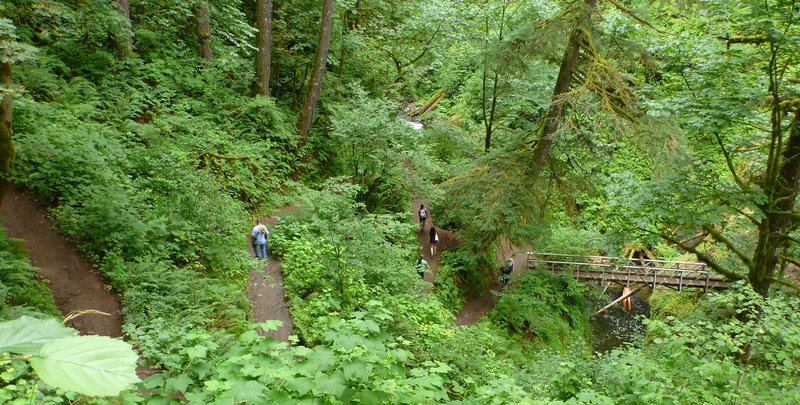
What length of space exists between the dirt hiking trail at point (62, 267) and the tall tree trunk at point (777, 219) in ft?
34.9

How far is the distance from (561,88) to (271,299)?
9.36 metres

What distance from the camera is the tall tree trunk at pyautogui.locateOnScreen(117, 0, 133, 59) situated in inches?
405

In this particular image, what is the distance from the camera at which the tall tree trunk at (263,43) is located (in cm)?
1384

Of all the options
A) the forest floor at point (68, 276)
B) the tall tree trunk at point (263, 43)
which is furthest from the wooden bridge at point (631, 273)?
the tall tree trunk at point (263, 43)

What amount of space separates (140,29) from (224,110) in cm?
303

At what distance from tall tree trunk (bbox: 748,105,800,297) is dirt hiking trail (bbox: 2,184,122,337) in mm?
10632

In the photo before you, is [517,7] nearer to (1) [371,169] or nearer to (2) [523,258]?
(1) [371,169]

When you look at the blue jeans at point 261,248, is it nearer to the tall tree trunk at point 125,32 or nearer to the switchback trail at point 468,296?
the switchback trail at point 468,296

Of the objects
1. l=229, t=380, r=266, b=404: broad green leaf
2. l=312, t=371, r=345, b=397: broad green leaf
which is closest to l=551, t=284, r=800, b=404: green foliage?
l=312, t=371, r=345, b=397: broad green leaf

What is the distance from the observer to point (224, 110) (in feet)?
43.0

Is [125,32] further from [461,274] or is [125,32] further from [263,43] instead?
[461,274]

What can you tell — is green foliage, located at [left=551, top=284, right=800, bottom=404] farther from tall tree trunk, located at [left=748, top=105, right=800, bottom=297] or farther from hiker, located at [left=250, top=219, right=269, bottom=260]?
hiker, located at [left=250, top=219, right=269, bottom=260]

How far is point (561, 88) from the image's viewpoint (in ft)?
39.0

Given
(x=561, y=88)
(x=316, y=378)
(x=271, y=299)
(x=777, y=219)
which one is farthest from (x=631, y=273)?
(x=316, y=378)
